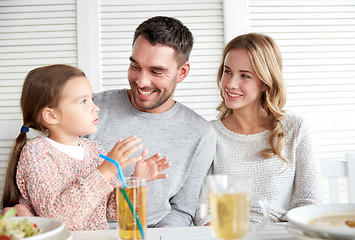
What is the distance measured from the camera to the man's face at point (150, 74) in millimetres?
1854

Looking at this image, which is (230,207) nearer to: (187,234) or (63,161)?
(187,234)

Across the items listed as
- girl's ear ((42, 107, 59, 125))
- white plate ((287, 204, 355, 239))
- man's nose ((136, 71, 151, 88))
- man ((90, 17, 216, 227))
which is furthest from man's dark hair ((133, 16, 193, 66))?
white plate ((287, 204, 355, 239))

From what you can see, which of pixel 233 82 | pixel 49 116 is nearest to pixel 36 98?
pixel 49 116

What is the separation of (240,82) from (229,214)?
109 centimetres

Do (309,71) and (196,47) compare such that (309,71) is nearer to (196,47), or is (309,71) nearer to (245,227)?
(196,47)

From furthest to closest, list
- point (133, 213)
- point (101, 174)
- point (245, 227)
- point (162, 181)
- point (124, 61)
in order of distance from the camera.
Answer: point (124, 61) → point (162, 181) → point (101, 174) → point (133, 213) → point (245, 227)

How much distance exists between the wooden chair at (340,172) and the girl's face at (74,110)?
1059 mm

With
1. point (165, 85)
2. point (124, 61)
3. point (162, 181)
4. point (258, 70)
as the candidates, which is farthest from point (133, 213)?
point (124, 61)

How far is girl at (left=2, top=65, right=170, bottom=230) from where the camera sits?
133 centimetres

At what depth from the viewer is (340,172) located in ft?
Result: 6.01

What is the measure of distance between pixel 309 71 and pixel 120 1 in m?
1.22

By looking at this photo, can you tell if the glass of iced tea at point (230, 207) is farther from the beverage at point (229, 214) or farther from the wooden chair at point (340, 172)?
the wooden chair at point (340, 172)

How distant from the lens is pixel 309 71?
8.32 ft

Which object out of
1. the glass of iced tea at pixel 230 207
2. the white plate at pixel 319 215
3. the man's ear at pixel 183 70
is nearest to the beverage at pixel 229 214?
the glass of iced tea at pixel 230 207
